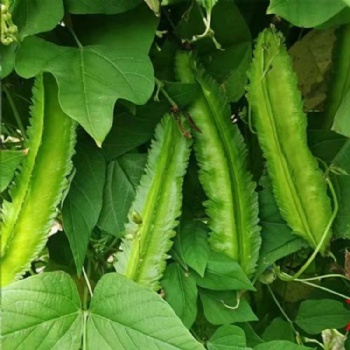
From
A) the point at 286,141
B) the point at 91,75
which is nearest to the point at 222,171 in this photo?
the point at 286,141

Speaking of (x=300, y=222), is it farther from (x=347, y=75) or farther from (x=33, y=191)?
(x=33, y=191)

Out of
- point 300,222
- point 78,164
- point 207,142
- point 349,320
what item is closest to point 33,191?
point 78,164

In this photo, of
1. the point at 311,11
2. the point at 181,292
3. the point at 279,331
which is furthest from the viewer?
the point at 279,331

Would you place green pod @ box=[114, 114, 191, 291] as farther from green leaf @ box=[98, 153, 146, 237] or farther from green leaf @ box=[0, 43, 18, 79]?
green leaf @ box=[0, 43, 18, 79]

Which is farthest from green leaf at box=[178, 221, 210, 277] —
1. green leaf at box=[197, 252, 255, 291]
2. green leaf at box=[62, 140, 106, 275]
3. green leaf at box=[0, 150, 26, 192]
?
green leaf at box=[0, 150, 26, 192]

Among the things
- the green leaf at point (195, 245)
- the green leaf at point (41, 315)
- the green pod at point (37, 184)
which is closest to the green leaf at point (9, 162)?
the green pod at point (37, 184)

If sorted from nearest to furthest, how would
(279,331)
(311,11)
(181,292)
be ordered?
(311,11) → (181,292) → (279,331)

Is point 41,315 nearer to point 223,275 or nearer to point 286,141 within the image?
point 223,275

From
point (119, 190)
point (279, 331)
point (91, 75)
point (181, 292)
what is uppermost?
point (91, 75)
